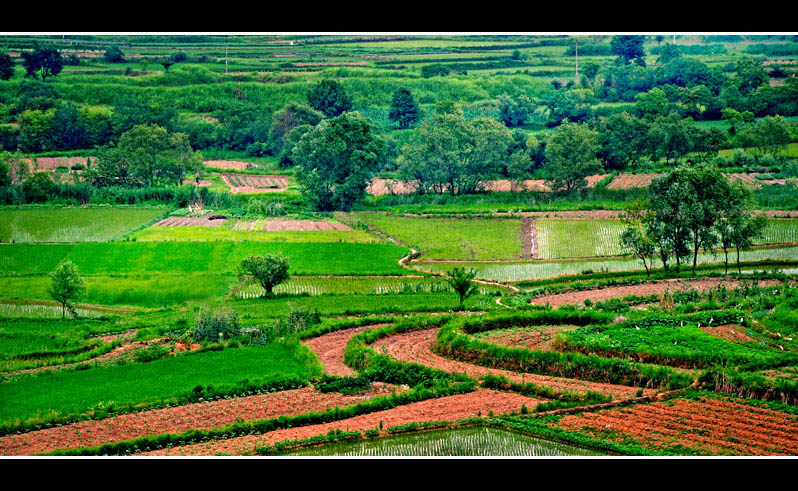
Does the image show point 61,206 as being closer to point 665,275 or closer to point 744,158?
point 665,275

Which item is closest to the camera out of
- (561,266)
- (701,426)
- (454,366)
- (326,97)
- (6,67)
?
(701,426)

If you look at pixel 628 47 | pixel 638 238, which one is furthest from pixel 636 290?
pixel 628 47

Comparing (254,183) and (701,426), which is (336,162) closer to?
(254,183)

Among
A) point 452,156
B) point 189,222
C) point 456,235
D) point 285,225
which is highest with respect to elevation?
point 452,156

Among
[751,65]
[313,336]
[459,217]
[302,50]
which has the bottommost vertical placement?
[313,336]

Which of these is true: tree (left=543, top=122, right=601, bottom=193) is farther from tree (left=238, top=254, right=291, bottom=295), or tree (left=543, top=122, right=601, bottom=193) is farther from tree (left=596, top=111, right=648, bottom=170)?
tree (left=238, top=254, right=291, bottom=295)

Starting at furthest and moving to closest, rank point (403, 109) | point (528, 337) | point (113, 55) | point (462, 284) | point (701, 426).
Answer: point (403, 109) → point (113, 55) → point (462, 284) → point (528, 337) → point (701, 426)

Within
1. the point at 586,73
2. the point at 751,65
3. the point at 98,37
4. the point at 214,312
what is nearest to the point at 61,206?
the point at 98,37
